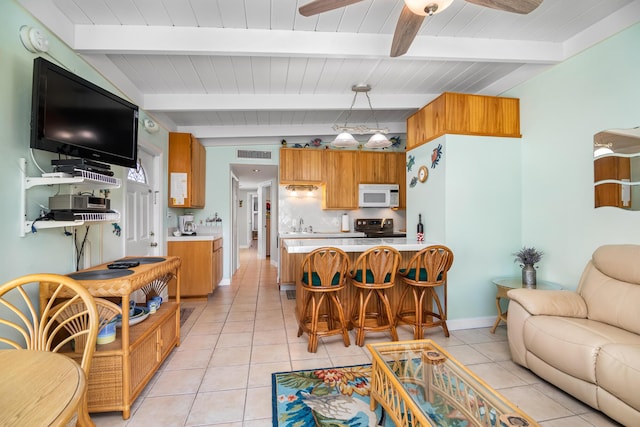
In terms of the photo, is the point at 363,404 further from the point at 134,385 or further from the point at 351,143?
the point at 351,143

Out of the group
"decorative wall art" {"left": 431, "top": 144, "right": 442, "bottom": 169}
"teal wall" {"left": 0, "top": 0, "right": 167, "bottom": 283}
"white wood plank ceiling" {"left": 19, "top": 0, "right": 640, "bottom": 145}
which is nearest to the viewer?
"teal wall" {"left": 0, "top": 0, "right": 167, "bottom": 283}

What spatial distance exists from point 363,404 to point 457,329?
66.8 inches

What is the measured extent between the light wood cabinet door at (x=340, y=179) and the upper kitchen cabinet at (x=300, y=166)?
0.52 feet

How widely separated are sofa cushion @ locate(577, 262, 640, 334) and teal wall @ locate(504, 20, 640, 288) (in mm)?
334

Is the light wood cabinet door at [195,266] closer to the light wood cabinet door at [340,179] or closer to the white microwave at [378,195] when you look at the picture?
the light wood cabinet door at [340,179]

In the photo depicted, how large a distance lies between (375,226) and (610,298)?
335 cm

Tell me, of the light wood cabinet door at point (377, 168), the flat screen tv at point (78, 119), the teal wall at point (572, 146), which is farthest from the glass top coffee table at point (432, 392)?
the light wood cabinet door at point (377, 168)

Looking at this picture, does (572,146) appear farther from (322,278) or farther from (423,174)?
(322,278)

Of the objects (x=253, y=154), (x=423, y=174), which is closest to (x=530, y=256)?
(x=423, y=174)

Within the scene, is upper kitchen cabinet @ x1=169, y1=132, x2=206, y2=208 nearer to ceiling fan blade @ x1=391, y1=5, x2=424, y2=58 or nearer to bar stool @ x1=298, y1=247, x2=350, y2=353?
bar stool @ x1=298, y1=247, x2=350, y2=353

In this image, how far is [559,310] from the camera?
2.09 m

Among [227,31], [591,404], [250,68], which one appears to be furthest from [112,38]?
[591,404]

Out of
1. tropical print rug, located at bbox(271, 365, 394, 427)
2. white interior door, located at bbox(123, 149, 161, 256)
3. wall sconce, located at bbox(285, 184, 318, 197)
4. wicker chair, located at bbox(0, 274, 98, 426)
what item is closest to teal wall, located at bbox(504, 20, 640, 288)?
tropical print rug, located at bbox(271, 365, 394, 427)

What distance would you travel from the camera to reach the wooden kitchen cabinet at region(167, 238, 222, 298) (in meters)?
3.95
